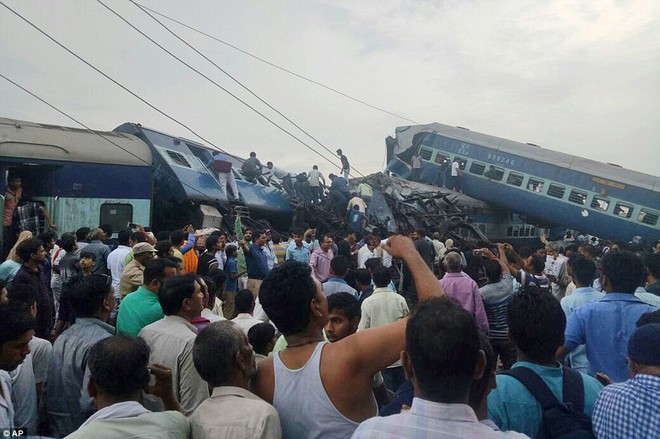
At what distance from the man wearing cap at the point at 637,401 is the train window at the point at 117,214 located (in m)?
9.44

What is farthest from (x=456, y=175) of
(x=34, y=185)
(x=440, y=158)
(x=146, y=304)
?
(x=146, y=304)

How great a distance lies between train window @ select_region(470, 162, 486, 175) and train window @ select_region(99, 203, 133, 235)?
1609cm

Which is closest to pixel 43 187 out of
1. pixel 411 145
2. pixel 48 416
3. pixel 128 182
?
pixel 128 182

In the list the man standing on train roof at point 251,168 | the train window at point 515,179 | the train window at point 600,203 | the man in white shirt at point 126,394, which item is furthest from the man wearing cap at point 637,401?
the train window at point 515,179

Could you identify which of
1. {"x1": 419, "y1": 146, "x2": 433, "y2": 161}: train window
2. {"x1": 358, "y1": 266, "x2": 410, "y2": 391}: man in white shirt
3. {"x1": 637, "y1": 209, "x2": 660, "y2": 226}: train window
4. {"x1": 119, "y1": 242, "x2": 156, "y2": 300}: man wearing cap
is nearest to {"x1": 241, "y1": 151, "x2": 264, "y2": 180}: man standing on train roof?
{"x1": 119, "y1": 242, "x2": 156, "y2": 300}: man wearing cap

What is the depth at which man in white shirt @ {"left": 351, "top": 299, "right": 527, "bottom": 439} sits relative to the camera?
1.38 m

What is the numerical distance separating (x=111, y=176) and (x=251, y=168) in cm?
474

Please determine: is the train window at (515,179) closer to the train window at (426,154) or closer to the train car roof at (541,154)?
the train car roof at (541,154)

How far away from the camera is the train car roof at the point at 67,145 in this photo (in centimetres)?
872

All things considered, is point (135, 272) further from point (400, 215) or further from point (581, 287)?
point (400, 215)

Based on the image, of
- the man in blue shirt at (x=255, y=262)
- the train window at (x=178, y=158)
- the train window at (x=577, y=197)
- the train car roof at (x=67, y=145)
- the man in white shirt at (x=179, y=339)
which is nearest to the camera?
the man in white shirt at (x=179, y=339)

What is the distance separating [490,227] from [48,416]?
20872 millimetres

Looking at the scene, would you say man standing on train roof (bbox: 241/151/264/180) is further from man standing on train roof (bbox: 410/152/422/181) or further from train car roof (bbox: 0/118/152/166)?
man standing on train roof (bbox: 410/152/422/181)

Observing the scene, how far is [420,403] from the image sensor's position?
1.43 meters
